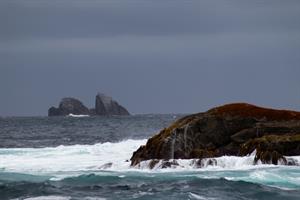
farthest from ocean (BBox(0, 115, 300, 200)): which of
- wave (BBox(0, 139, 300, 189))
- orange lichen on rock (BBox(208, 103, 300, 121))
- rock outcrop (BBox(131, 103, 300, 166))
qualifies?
orange lichen on rock (BBox(208, 103, 300, 121))

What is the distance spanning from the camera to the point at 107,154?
52.5 meters

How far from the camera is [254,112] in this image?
42.9m

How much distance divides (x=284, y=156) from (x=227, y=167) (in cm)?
301

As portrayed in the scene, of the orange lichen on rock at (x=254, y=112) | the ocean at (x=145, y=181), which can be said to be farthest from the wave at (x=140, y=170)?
the orange lichen on rock at (x=254, y=112)

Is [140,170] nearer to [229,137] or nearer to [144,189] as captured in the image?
[229,137]

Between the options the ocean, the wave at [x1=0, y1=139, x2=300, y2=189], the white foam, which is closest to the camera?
the ocean

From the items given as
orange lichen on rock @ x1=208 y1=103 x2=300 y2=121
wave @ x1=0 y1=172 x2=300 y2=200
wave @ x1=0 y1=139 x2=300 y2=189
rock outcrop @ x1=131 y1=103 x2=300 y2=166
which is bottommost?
wave @ x1=0 y1=172 x2=300 y2=200

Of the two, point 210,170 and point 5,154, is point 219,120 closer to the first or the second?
point 210,170

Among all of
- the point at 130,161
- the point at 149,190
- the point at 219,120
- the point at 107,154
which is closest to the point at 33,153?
the point at 107,154

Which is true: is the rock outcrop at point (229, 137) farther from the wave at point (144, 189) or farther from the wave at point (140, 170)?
the wave at point (144, 189)

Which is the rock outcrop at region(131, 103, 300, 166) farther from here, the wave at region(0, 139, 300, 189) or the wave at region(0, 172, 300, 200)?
the wave at region(0, 172, 300, 200)

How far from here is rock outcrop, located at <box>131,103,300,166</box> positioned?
3834 cm

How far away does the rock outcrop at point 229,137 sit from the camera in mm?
38344

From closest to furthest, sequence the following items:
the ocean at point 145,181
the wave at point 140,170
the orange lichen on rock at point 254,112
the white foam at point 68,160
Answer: the ocean at point 145,181, the wave at point 140,170, the white foam at point 68,160, the orange lichen on rock at point 254,112
